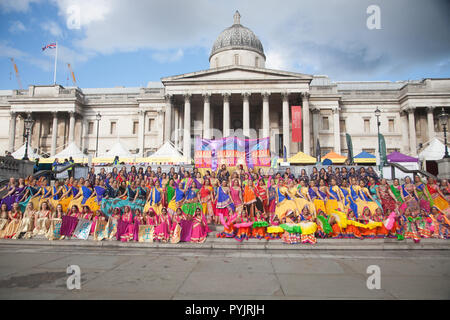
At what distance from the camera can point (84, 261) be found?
630cm

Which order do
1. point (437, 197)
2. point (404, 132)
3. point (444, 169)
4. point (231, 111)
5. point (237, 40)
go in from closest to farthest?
point (437, 197), point (444, 169), point (404, 132), point (231, 111), point (237, 40)

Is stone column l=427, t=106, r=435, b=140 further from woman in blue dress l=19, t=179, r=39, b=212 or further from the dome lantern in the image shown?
woman in blue dress l=19, t=179, r=39, b=212

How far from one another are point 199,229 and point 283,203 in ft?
10.2

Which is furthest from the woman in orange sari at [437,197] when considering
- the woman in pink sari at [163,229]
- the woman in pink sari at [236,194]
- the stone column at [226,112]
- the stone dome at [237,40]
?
the stone dome at [237,40]

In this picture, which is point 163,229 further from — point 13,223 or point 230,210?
point 13,223

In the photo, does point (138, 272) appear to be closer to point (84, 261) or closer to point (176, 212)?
point (84, 261)

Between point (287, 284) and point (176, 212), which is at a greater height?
point (176, 212)

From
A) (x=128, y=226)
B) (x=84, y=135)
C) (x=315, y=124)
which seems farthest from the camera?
(x=84, y=135)

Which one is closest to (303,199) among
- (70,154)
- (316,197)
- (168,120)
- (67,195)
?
(316,197)

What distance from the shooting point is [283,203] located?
953 centimetres

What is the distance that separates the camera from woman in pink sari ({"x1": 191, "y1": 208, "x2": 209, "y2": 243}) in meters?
8.32

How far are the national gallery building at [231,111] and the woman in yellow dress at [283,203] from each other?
77.2ft
